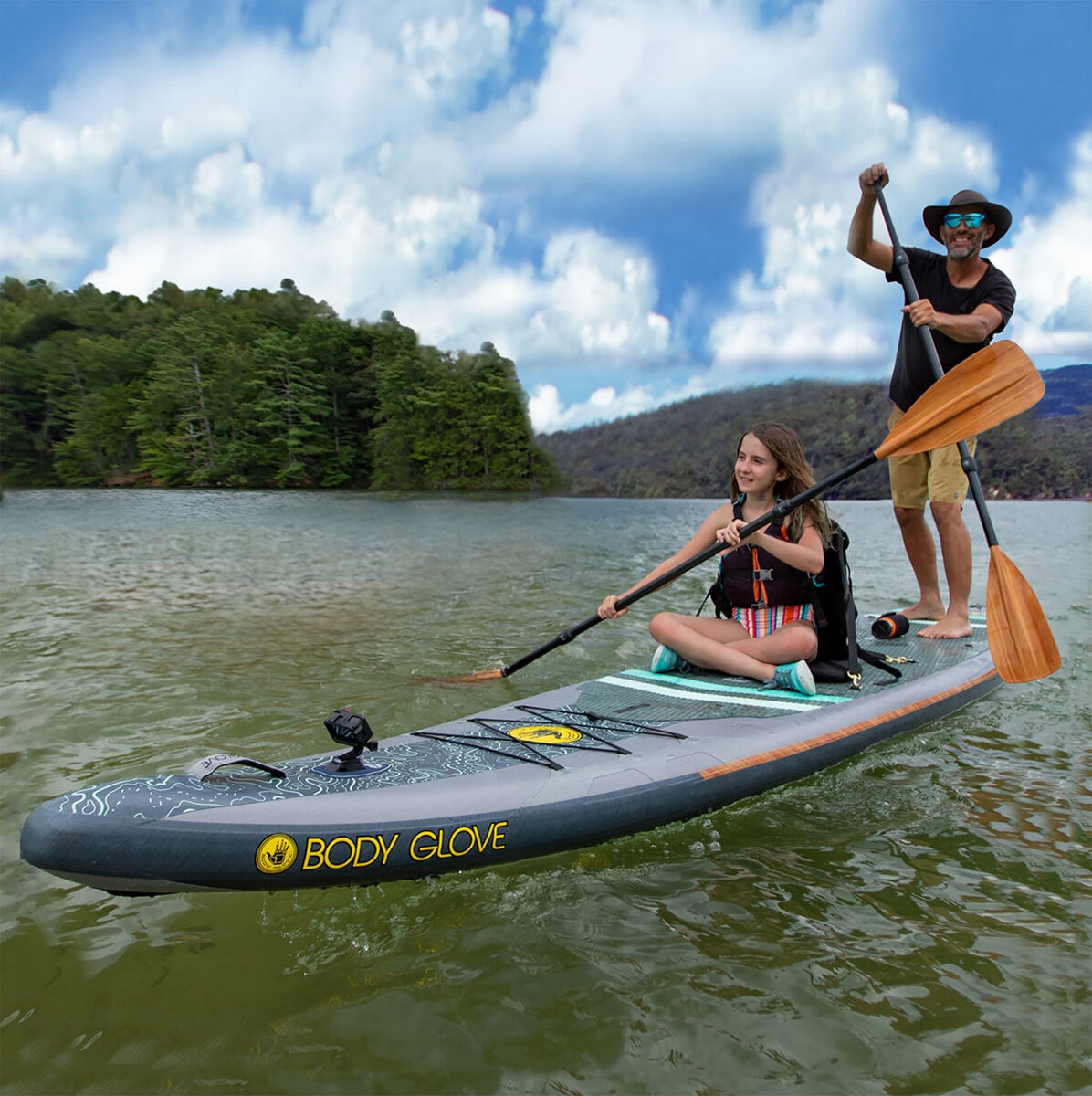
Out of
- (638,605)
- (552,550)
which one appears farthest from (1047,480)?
(638,605)

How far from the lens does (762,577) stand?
4266mm

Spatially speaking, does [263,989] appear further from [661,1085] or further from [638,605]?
[638,605]

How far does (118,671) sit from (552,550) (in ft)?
41.2

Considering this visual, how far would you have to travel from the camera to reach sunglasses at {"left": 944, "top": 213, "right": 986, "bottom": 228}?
480 centimetres

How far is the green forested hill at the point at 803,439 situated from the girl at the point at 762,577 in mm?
42464

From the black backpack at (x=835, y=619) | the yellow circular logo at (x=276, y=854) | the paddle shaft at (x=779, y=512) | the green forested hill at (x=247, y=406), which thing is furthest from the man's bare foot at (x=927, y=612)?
the green forested hill at (x=247, y=406)

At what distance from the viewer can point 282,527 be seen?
24109mm

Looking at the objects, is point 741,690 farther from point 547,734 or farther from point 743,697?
point 547,734

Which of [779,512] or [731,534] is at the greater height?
[779,512]

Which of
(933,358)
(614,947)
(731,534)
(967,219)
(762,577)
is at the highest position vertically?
(967,219)

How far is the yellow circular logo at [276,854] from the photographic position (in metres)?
2.41

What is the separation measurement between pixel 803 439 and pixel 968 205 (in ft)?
134

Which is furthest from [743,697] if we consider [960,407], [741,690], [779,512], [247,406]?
[247,406]

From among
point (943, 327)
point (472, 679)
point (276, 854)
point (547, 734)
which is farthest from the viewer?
point (472, 679)
